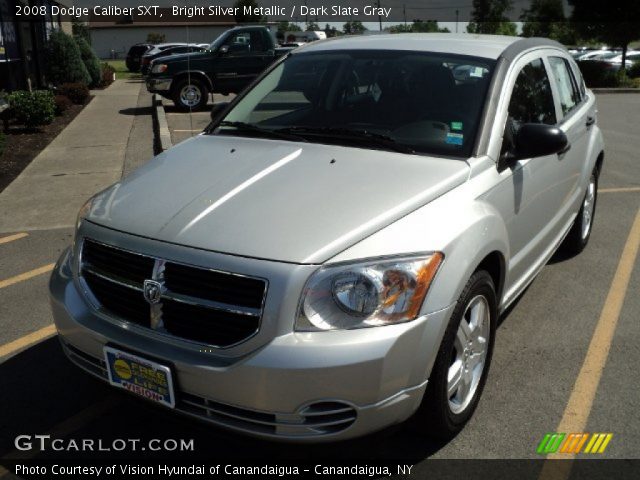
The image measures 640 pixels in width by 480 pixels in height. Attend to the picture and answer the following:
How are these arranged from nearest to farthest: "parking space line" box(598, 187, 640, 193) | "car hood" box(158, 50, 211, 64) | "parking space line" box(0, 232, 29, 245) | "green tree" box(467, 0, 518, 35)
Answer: "parking space line" box(0, 232, 29, 245) < "parking space line" box(598, 187, 640, 193) < "car hood" box(158, 50, 211, 64) < "green tree" box(467, 0, 518, 35)

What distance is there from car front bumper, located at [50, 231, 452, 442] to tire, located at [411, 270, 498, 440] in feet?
0.42

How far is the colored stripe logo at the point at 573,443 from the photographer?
3035 millimetres

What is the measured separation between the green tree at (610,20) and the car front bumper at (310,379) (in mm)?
28260

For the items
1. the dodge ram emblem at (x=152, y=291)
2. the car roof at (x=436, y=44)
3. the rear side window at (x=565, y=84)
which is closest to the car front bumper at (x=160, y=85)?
the car roof at (x=436, y=44)

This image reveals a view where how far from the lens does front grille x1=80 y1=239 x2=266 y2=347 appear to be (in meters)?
2.50

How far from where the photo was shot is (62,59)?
20.0 meters

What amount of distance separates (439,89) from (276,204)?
55.6 inches

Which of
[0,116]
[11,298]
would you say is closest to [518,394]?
[11,298]

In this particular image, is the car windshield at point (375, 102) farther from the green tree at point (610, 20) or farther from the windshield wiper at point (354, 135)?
the green tree at point (610, 20)

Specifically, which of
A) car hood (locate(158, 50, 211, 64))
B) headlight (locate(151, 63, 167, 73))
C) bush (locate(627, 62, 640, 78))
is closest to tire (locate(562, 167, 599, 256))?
car hood (locate(158, 50, 211, 64))

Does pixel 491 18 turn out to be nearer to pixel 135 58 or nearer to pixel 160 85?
pixel 135 58

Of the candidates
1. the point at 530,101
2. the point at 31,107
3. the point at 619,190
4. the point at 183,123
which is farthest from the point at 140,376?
the point at 183,123

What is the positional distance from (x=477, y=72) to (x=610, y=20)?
27.9 meters

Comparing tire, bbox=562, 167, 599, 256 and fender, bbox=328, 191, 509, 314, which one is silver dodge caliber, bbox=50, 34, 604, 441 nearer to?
fender, bbox=328, 191, 509, 314
